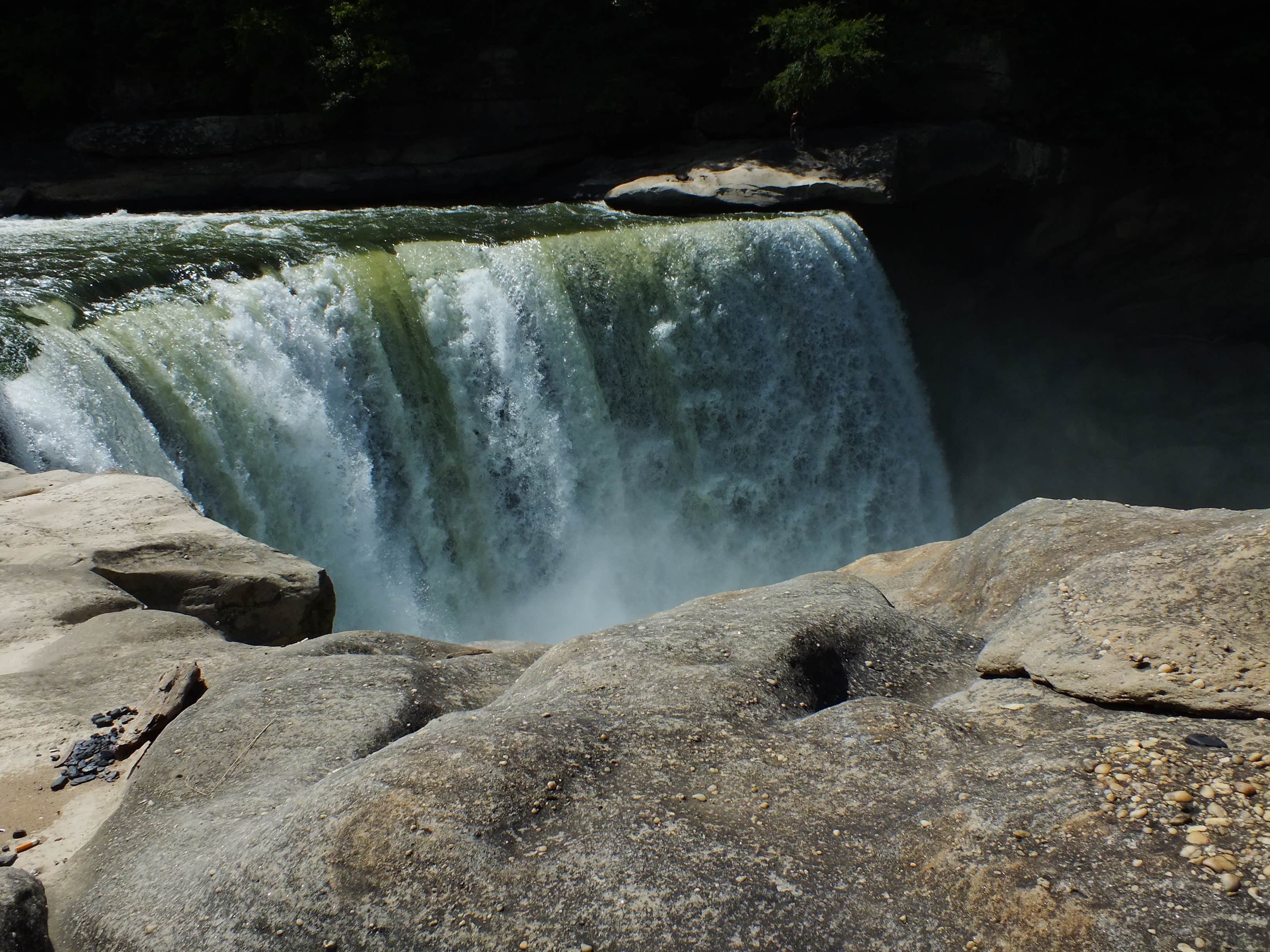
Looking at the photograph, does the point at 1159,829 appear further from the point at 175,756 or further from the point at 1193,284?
the point at 1193,284

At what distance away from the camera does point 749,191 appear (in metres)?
15.2

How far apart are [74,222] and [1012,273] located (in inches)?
605

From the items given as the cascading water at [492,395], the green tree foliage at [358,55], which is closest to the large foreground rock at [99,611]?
the cascading water at [492,395]

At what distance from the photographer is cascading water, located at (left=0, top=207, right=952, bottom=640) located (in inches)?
377

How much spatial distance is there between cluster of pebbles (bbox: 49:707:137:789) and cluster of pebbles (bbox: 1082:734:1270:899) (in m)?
3.98

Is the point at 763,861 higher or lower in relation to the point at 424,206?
lower

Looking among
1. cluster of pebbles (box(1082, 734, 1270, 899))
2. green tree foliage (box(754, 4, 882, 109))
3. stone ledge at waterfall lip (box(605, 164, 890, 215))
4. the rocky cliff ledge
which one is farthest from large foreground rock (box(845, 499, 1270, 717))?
green tree foliage (box(754, 4, 882, 109))

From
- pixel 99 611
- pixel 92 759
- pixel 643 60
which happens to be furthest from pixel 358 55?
pixel 92 759

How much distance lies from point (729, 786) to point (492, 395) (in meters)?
8.81

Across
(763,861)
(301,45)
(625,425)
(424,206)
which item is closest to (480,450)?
(625,425)

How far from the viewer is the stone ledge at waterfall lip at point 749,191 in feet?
49.5

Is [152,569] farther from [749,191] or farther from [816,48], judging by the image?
[816,48]

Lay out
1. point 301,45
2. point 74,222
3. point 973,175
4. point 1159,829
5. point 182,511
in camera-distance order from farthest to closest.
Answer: point 301,45
point 973,175
point 74,222
point 182,511
point 1159,829

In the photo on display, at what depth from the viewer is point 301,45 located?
1739 cm
